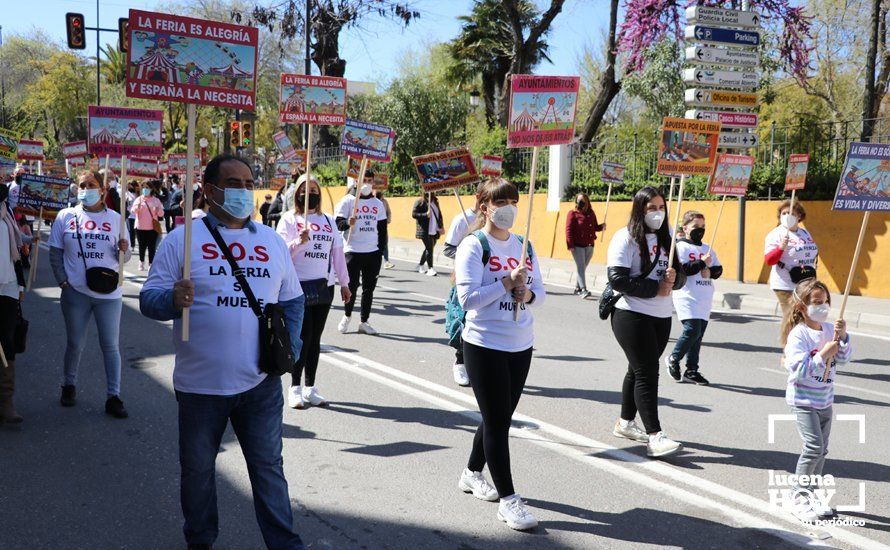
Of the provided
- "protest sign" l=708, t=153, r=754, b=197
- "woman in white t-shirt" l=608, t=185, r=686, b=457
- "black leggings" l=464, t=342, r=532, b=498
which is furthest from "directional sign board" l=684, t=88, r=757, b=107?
Answer: "black leggings" l=464, t=342, r=532, b=498

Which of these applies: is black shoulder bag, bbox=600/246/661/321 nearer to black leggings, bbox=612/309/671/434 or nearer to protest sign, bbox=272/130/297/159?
black leggings, bbox=612/309/671/434

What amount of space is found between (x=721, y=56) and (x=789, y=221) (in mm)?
7354

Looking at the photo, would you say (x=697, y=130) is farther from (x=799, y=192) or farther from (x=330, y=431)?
(x=799, y=192)

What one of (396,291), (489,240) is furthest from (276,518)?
(396,291)

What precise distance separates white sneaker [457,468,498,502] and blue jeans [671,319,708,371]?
11.8 feet

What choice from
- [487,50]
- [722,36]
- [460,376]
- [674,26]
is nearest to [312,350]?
[460,376]

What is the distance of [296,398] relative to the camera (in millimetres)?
6629

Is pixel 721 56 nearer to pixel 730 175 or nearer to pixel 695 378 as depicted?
pixel 730 175

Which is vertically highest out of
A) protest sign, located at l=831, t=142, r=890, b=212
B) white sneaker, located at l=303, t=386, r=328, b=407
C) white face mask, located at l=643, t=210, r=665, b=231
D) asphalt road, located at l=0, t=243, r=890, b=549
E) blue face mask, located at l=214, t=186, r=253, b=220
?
protest sign, located at l=831, t=142, r=890, b=212

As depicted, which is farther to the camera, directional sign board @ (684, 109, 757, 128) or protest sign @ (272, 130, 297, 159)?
protest sign @ (272, 130, 297, 159)

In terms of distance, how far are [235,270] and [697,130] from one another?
7.02 metres

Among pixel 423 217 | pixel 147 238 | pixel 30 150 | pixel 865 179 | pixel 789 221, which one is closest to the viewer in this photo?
pixel 865 179

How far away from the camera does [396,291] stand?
47.8 feet

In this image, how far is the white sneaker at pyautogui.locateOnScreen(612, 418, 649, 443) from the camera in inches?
230
